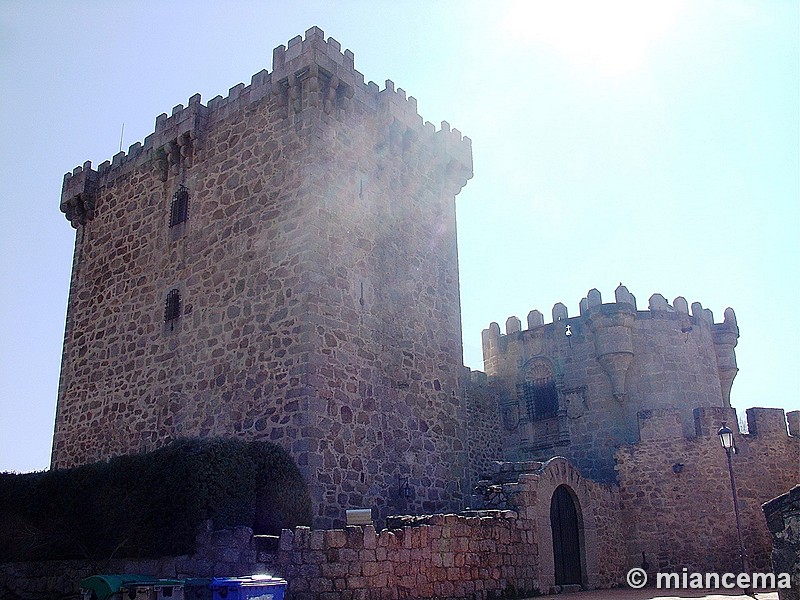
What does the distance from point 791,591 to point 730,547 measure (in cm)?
1047

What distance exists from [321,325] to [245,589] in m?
5.47

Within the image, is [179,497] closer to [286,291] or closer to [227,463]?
[227,463]

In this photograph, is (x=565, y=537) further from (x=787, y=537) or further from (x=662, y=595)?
(x=787, y=537)

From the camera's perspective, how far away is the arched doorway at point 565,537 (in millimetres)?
14266

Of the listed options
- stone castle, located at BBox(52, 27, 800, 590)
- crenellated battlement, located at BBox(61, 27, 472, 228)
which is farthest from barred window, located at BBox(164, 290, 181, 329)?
crenellated battlement, located at BBox(61, 27, 472, 228)

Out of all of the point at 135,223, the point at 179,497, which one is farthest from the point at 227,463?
the point at 135,223

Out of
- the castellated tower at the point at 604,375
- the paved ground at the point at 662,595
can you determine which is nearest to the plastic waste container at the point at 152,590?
the paved ground at the point at 662,595

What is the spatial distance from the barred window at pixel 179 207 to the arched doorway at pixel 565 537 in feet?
29.6

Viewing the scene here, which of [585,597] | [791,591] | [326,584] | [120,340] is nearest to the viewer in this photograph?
[791,591]

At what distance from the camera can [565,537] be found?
14641 mm

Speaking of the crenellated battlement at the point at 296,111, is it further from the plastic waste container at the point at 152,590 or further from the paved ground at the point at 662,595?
the paved ground at the point at 662,595

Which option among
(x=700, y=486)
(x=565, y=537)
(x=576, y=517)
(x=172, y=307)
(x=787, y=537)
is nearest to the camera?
(x=787, y=537)

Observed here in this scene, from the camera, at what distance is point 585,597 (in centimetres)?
1260

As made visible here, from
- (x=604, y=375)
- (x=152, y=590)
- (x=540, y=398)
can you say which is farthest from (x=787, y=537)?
(x=540, y=398)
